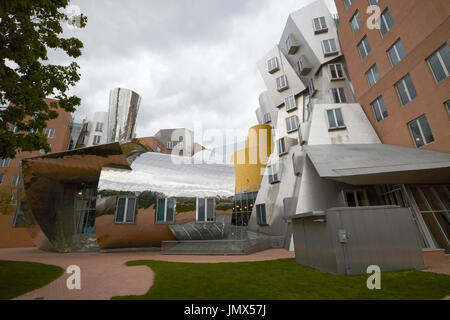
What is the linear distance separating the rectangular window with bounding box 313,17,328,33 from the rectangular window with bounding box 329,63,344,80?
4.50m

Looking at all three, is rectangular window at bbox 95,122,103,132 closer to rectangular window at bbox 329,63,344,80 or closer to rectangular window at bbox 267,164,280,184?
rectangular window at bbox 267,164,280,184

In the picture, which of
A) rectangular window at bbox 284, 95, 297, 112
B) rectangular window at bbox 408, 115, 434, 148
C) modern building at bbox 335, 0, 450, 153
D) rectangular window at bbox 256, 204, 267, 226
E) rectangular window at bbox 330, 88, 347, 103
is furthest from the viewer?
rectangular window at bbox 284, 95, 297, 112

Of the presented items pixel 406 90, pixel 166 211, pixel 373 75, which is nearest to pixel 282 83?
pixel 373 75

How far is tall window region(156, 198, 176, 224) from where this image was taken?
15.7 metres

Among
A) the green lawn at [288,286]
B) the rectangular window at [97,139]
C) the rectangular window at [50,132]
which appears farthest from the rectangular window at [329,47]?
the rectangular window at [97,139]

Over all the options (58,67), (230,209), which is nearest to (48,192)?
(58,67)

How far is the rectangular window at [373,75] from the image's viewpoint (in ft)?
60.8

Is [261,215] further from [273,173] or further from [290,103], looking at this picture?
[290,103]

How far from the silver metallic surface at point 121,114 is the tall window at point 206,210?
9326mm

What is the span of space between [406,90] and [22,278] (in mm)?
24186

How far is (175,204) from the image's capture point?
52.9ft

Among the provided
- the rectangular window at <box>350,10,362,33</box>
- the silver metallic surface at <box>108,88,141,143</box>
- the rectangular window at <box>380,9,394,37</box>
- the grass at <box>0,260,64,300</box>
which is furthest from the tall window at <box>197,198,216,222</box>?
the rectangular window at <box>350,10,362,33</box>

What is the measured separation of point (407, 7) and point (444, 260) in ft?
53.4

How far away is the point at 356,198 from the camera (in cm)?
1670
